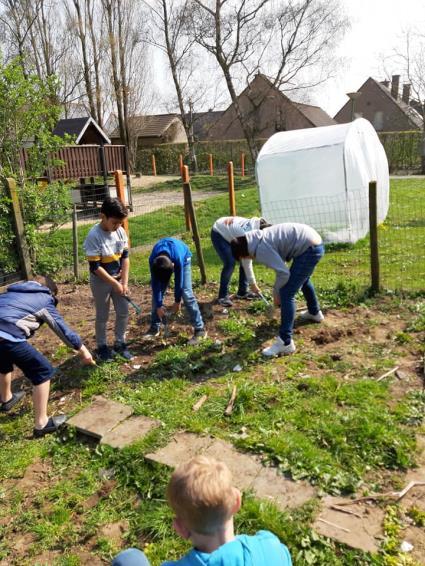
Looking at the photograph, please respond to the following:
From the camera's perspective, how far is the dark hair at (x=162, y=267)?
15.1 ft

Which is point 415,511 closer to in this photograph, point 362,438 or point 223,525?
point 362,438

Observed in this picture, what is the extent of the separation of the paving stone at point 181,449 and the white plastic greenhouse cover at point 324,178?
6.91m

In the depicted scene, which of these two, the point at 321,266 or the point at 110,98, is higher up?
the point at 110,98

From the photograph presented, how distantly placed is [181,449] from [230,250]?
10.6 feet

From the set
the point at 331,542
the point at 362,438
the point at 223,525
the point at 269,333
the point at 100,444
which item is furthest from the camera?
the point at 269,333

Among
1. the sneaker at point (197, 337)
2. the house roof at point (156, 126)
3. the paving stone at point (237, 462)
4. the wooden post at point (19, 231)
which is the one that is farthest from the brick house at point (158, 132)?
the paving stone at point (237, 462)

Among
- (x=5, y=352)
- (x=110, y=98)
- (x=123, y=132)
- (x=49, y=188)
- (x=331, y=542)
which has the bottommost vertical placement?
(x=331, y=542)

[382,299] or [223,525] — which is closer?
[223,525]

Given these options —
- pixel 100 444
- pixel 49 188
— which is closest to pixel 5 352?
pixel 100 444

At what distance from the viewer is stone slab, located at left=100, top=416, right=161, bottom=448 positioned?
3699 millimetres

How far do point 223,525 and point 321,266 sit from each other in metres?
6.97

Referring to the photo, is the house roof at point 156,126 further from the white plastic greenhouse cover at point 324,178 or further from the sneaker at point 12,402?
the sneaker at point 12,402

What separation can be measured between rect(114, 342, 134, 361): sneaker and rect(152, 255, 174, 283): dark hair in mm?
942

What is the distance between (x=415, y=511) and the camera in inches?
112
